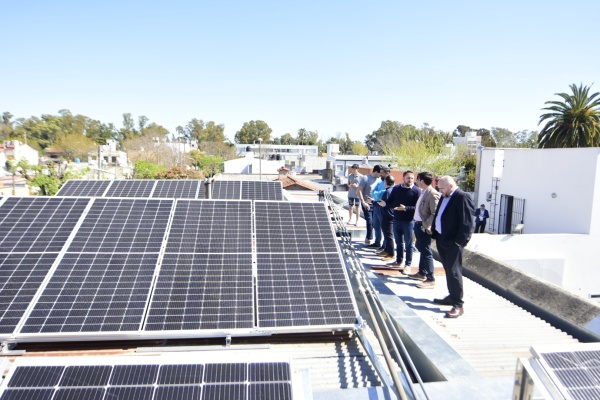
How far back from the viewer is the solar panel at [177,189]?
11.7 metres

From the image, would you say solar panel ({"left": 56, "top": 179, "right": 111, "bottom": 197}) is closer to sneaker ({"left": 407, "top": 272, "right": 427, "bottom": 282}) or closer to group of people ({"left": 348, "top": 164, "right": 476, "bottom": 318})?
group of people ({"left": 348, "top": 164, "right": 476, "bottom": 318})

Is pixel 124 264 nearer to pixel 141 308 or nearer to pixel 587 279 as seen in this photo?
pixel 141 308

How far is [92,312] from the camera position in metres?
4.08

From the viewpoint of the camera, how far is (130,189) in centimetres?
1201

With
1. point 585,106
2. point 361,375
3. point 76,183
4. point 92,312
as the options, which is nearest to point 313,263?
point 361,375

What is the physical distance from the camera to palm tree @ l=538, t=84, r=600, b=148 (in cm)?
2766

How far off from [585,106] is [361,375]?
3177 cm

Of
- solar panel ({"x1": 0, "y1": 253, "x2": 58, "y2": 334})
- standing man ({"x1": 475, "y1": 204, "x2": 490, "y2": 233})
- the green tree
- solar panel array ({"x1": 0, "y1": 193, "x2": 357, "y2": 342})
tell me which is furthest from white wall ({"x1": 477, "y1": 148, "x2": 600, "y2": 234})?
the green tree

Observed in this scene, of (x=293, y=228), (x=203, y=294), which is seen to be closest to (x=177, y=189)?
(x=293, y=228)

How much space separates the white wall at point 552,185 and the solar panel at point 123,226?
18.5m

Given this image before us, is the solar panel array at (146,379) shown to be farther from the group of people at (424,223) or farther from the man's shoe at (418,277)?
the man's shoe at (418,277)

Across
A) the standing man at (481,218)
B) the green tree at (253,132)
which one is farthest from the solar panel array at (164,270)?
the green tree at (253,132)

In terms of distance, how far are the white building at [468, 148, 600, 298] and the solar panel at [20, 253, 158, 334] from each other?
1266 cm

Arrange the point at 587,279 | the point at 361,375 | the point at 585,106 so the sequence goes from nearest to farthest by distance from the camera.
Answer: the point at 361,375 → the point at 587,279 → the point at 585,106
